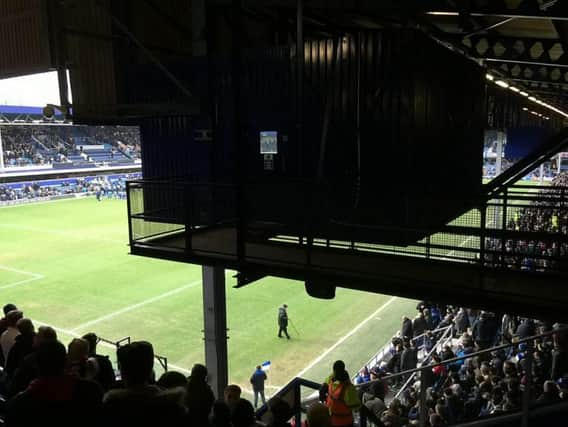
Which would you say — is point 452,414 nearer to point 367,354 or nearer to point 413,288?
point 413,288

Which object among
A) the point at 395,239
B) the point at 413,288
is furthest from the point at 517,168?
the point at 395,239

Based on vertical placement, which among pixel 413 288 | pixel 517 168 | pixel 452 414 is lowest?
pixel 452 414

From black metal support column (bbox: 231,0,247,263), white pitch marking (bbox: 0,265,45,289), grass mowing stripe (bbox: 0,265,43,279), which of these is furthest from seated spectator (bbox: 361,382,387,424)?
grass mowing stripe (bbox: 0,265,43,279)

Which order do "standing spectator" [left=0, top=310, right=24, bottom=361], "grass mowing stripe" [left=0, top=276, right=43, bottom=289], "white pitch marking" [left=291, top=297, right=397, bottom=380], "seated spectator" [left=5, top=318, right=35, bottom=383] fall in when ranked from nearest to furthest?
"seated spectator" [left=5, top=318, right=35, bottom=383] → "standing spectator" [left=0, top=310, right=24, bottom=361] → "white pitch marking" [left=291, top=297, right=397, bottom=380] → "grass mowing stripe" [left=0, top=276, right=43, bottom=289]

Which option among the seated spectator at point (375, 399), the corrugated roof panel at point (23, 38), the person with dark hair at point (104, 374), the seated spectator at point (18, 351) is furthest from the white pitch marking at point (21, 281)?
the person with dark hair at point (104, 374)

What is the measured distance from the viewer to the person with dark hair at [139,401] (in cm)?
286

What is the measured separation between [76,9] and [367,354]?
41.5 feet

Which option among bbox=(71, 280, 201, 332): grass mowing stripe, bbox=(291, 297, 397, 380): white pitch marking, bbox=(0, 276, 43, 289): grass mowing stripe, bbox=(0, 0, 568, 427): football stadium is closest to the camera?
bbox=(0, 0, 568, 427): football stadium

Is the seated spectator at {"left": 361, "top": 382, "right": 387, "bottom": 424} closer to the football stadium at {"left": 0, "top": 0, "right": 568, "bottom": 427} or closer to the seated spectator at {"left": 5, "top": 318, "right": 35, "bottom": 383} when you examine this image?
the football stadium at {"left": 0, "top": 0, "right": 568, "bottom": 427}

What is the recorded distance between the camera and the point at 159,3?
1293 centimetres

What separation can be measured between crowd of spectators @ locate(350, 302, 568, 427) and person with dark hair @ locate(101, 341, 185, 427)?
3.73m

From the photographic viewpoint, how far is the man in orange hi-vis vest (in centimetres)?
627

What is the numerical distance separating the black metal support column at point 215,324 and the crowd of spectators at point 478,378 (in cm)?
347

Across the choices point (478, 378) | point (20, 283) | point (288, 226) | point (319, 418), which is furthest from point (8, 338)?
point (20, 283)
